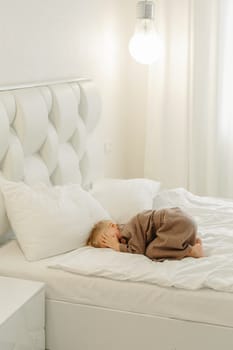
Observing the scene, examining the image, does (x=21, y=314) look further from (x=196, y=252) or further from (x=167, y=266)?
Result: (x=196, y=252)

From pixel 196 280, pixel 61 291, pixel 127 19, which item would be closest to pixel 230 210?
pixel 196 280

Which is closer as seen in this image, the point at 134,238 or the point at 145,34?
the point at 134,238

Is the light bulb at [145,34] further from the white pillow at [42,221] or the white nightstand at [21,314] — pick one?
the white nightstand at [21,314]

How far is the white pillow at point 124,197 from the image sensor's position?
291 centimetres

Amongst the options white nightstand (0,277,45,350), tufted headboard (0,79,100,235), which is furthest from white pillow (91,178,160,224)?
white nightstand (0,277,45,350)

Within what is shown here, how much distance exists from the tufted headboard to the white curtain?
32.4 inches

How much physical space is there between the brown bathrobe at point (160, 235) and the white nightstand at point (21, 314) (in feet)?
1.57

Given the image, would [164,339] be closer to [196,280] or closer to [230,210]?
[196,280]

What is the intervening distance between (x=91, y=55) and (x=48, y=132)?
890mm

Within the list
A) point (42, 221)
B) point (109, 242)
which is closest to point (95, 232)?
point (109, 242)

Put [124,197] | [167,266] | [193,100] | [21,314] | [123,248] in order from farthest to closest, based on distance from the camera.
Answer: [193,100], [124,197], [123,248], [167,266], [21,314]

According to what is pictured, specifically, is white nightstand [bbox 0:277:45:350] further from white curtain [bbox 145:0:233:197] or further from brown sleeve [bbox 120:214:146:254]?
white curtain [bbox 145:0:233:197]

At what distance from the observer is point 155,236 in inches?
97.1

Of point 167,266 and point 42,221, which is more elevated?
point 42,221
